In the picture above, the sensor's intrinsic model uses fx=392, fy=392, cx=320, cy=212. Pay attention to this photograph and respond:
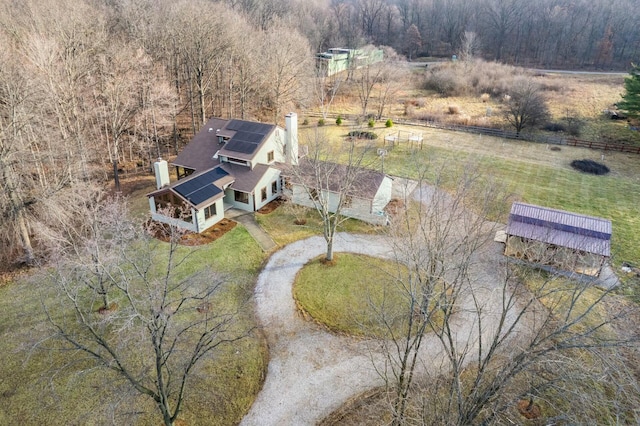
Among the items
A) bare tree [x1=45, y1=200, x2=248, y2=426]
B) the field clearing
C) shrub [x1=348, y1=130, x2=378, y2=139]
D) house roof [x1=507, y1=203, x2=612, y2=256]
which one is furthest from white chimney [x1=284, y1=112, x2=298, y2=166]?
house roof [x1=507, y1=203, x2=612, y2=256]

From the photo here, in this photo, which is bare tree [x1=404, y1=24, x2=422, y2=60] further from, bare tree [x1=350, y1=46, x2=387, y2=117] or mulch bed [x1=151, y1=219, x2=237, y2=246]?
mulch bed [x1=151, y1=219, x2=237, y2=246]

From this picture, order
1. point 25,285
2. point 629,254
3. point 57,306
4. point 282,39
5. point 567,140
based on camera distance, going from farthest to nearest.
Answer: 1. point 282,39
2. point 567,140
3. point 629,254
4. point 25,285
5. point 57,306

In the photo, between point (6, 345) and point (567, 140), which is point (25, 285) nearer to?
point (6, 345)

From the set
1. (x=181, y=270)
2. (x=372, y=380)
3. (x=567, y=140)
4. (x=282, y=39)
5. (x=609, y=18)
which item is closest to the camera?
(x=372, y=380)

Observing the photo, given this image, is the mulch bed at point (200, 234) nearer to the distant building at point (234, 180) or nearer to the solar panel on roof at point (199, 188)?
the distant building at point (234, 180)

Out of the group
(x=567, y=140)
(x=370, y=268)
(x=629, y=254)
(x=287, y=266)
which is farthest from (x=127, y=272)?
(x=567, y=140)

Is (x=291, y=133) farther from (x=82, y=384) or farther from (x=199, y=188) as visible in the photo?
(x=82, y=384)

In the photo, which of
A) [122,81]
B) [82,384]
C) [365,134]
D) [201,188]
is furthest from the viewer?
[365,134]

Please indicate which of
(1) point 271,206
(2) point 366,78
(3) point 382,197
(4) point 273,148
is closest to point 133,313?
(1) point 271,206
